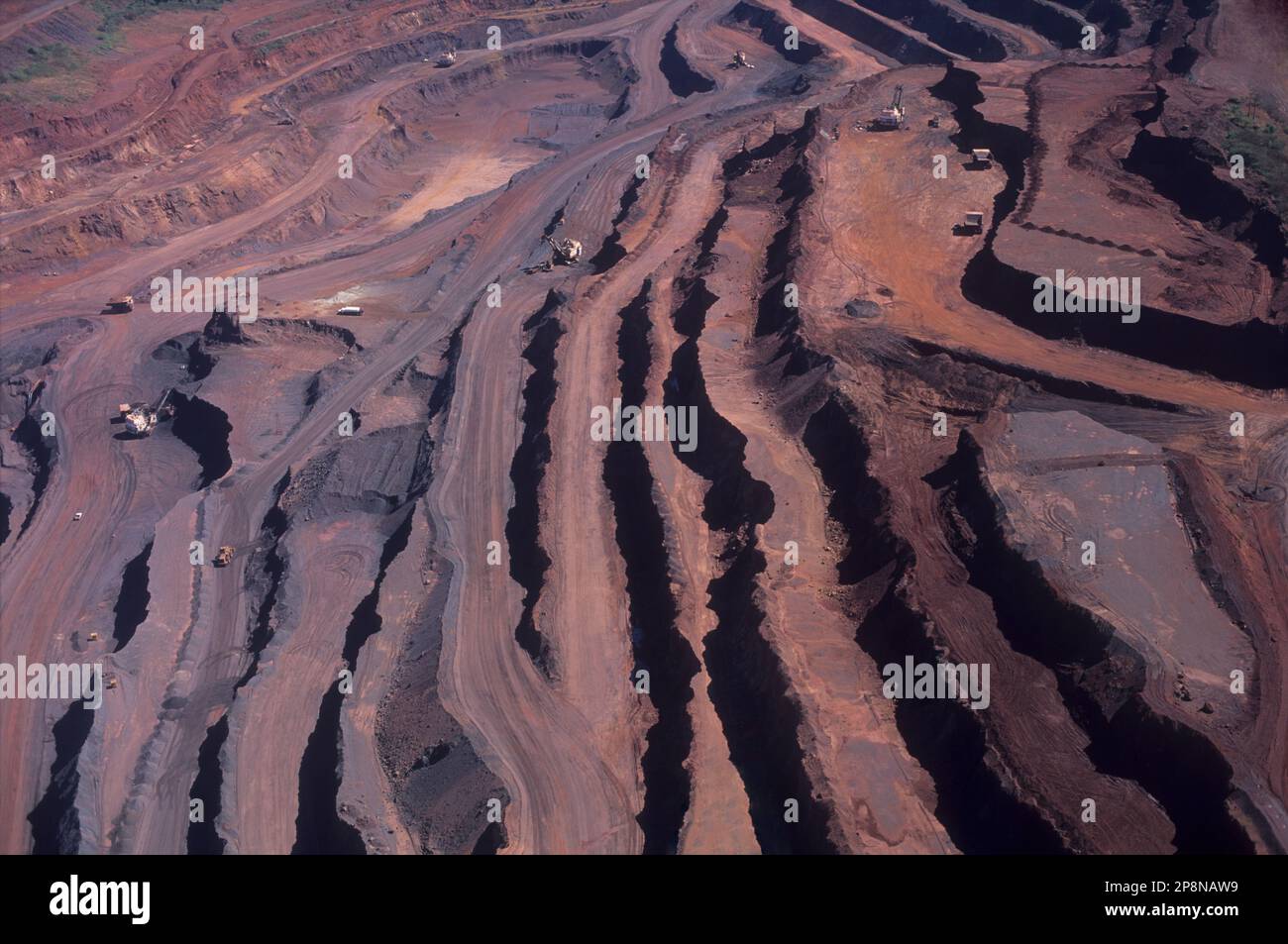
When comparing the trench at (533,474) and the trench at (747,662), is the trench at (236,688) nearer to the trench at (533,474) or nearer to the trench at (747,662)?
the trench at (533,474)

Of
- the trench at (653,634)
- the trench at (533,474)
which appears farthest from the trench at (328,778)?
the trench at (653,634)

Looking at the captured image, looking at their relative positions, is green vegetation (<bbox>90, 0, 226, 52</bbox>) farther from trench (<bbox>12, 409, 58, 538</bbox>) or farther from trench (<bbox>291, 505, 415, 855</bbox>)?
trench (<bbox>291, 505, 415, 855</bbox>)

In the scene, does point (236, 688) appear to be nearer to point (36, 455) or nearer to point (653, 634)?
point (653, 634)

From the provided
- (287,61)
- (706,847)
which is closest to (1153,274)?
(706,847)

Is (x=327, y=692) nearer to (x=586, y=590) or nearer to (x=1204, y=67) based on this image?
(x=586, y=590)

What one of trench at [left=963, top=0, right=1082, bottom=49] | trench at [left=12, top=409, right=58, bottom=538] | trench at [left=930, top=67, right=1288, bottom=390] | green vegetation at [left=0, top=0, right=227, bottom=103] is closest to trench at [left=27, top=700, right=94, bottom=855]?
→ trench at [left=12, top=409, right=58, bottom=538]

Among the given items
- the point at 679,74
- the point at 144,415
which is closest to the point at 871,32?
the point at 679,74
